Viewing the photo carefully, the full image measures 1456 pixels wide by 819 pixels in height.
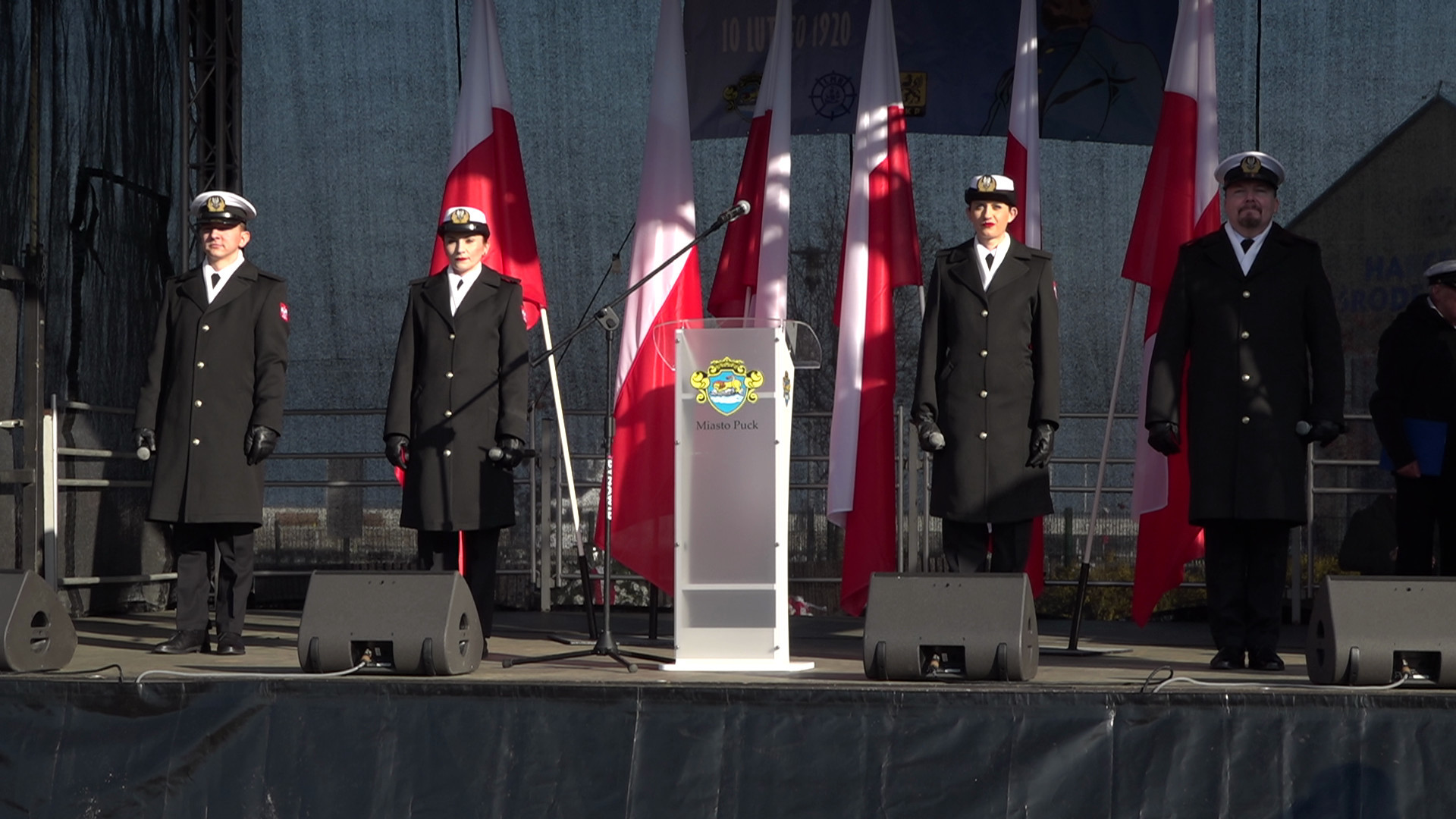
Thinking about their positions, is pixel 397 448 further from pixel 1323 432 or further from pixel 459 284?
pixel 1323 432

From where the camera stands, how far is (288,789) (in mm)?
3846

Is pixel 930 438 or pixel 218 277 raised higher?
pixel 218 277

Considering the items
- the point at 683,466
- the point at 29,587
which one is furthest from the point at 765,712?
the point at 29,587

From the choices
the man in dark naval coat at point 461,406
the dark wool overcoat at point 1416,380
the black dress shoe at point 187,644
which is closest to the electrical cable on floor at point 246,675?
the man in dark naval coat at point 461,406

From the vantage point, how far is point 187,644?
5.05 m

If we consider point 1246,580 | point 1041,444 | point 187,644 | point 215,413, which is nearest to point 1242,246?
point 1041,444

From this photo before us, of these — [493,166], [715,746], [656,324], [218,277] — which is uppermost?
[493,166]

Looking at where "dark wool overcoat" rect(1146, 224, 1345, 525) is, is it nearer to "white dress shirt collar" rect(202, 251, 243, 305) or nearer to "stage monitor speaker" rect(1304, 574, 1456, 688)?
"stage monitor speaker" rect(1304, 574, 1456, 688)

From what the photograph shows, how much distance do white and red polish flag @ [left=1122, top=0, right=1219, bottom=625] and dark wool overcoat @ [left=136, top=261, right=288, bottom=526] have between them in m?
3.01

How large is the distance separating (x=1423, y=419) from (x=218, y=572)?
415cm

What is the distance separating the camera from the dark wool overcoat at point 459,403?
15.9 feet

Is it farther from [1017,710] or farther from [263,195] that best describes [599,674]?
[263,195]

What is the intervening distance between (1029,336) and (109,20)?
185 inches

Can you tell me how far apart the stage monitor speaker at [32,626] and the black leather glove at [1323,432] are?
368cm
